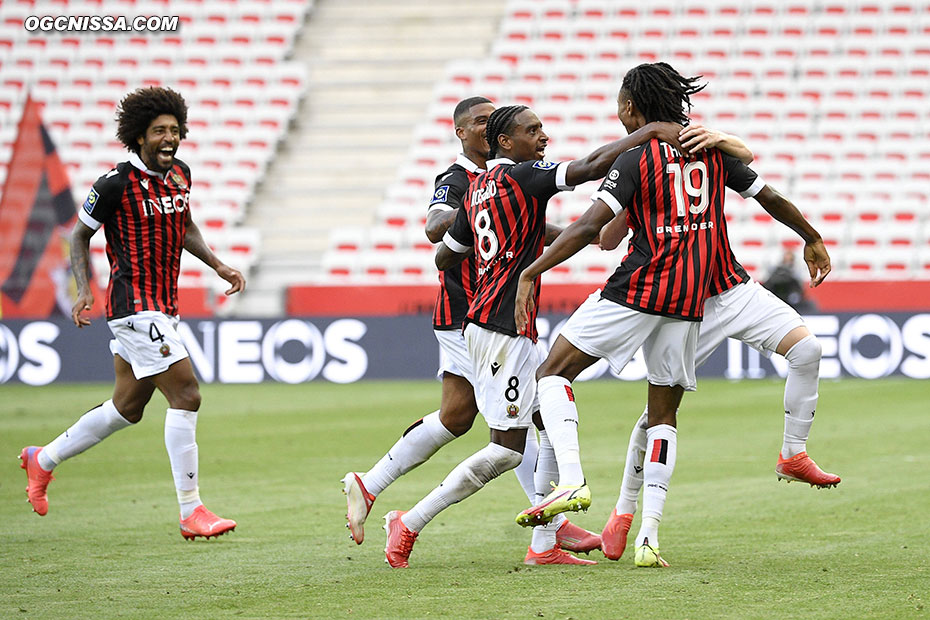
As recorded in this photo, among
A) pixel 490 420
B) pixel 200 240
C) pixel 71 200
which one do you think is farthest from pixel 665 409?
pixel 71 200

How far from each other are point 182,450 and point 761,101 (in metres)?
18.5

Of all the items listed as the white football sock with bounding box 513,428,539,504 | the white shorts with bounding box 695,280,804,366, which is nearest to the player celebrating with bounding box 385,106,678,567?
the white football sock with bounding box 513,428,539,504

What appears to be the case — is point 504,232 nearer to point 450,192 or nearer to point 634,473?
point 450,192

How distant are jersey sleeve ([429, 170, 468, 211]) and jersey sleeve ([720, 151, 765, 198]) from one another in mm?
1200

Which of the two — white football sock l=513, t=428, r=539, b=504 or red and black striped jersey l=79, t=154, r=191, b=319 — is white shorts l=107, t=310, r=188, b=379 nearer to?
red and black striped jersey l=79, t=154, r=191, b=319

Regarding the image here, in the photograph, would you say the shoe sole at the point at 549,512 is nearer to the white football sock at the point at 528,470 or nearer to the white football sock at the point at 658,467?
the white football sock at the point at 658,467

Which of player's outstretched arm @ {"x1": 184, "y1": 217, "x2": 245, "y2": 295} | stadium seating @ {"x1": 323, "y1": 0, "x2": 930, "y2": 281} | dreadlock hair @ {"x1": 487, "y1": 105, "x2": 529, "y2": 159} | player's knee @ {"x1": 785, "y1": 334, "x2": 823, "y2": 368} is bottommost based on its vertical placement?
player's knee @ {"x1": 785, "y1": 334, "x2": 823, "y2": 368}

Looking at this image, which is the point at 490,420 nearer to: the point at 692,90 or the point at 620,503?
the point at 620,503

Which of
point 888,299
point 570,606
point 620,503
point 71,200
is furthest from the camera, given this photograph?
point 71,200

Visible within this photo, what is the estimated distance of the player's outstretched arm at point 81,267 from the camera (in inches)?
268

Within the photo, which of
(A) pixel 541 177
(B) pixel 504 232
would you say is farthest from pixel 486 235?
(A) pixel 541 177

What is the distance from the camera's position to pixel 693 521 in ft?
23.0

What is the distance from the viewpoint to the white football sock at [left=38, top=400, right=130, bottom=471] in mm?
6992

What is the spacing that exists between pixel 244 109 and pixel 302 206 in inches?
108
